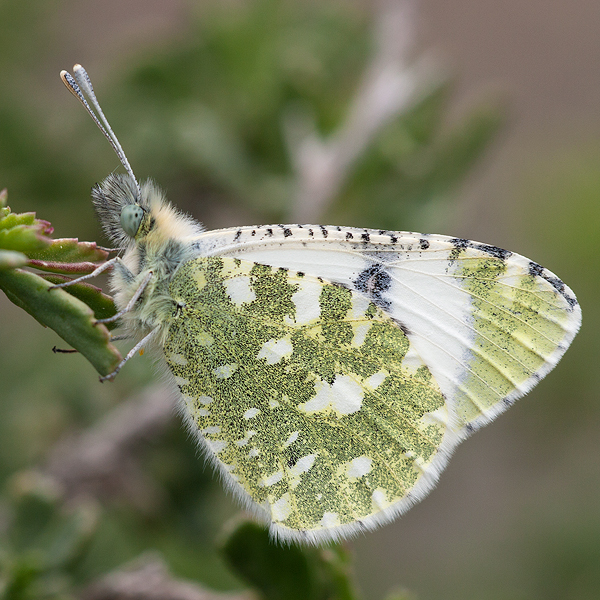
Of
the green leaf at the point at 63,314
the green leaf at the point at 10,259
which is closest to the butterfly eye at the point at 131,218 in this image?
the green leaf at the point at 63,314

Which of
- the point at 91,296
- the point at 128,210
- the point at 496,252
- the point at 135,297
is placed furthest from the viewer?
the point at 496,252

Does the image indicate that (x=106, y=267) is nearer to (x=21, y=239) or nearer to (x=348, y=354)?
(x=21, y=239)

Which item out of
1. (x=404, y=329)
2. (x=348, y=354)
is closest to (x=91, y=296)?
(x=348, y=354)

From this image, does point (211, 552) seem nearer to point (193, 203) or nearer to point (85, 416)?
point (85, 416)

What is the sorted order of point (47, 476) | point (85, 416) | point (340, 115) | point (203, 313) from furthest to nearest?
point (340, 115) → point (85, 416) → point (47, 476) → point (203, 313)

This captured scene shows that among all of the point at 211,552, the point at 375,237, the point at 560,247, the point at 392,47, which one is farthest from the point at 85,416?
the point at 560,247

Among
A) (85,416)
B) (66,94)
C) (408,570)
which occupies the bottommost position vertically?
(408,570)

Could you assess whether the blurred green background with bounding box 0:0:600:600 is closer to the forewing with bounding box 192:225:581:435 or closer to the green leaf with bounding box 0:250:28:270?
the forewing with bounding box 192:225:581:435
